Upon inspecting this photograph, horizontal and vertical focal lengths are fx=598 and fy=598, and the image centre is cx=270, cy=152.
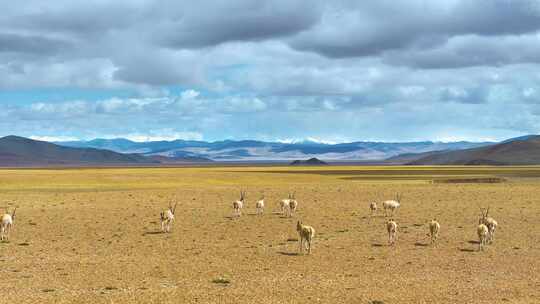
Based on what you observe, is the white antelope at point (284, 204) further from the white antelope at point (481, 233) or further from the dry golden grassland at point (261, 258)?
the white antelope at point (481, 233)

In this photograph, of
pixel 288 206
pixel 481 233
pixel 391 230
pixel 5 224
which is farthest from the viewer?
pixel 288 206

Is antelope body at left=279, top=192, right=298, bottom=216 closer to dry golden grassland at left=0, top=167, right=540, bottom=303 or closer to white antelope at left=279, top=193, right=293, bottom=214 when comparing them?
white antelope at left=279, top=193, right=293, bottom=214

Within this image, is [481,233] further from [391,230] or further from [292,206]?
[292,206]

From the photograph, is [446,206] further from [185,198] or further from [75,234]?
[75,234]

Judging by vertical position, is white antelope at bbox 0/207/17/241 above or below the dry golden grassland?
above

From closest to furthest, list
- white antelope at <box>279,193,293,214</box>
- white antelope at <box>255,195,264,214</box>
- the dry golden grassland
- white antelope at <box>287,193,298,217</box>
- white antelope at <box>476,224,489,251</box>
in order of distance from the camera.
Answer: the dry golden grassland < white antelope at <box>476,224,489,251</box> < white antelope at <box>287,193,298,217</box> < white antelope at <box>279,193,293,214</box> < white antelope at <box>255,195,264,214</box>

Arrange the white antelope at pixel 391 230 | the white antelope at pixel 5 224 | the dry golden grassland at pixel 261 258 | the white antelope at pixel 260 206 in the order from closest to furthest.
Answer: the dry golden grassland at pixel 261 258, the white antelope at pixel 391 230, the white antelope at pixel 5 224, the white antelope at pixel 260 206

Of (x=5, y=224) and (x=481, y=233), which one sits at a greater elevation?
(x=5, y=224)

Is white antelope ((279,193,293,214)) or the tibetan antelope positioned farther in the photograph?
white antelope ((279,193,293,214))

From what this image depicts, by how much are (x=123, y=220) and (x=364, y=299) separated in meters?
20.9

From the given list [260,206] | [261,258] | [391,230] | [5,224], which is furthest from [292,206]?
[5,224]

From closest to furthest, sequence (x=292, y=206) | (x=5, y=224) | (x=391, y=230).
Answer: (x=391, y=230) → (x=5, y=224) → (x=292, y=206)

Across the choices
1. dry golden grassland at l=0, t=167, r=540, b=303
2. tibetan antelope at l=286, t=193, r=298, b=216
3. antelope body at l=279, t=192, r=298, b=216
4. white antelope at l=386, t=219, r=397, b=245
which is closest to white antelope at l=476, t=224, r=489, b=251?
dry golden grassland at l=0, t=167, r=540, b=303

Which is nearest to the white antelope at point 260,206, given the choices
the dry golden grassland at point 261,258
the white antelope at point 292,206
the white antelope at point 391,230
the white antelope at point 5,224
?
the dry golden grassland at point 261,258
